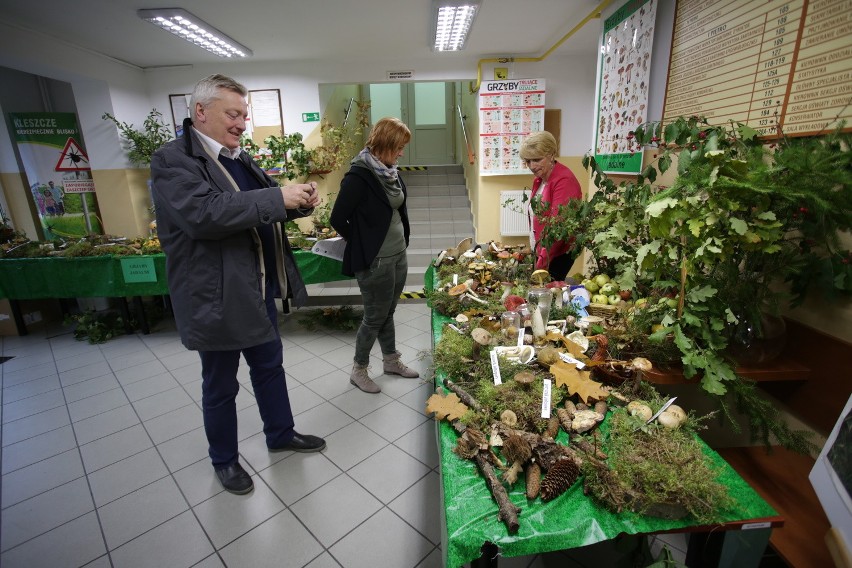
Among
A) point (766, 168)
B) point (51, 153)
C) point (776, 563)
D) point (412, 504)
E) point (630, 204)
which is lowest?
point (412, 504)

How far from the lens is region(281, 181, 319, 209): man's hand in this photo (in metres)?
1.61

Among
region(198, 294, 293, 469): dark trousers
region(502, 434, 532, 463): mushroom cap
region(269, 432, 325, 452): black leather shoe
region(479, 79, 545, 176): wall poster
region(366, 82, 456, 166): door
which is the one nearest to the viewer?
region(502, 434, 532, 463): mushroom cap

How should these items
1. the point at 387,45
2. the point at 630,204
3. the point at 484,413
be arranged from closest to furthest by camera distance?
the point at 484,413 → the point at 630,204 → the point at 387,45

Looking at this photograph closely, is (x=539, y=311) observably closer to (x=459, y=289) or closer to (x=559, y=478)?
(x=459, y=289)

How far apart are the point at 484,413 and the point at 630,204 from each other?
3.51 ft

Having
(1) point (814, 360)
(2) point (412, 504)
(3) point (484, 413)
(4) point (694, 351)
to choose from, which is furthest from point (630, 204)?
(2) point (412, 504)

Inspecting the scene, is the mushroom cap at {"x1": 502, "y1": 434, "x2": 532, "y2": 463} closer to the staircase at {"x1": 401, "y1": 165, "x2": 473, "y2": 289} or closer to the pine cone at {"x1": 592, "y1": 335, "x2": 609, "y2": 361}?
the pine cone at {"x1": 592, "y1": 335, "x2": 609, "y2": 361}

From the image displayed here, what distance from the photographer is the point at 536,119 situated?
4.87 metres

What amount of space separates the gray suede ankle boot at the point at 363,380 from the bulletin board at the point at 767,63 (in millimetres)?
2489

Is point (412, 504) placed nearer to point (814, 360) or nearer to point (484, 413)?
point (484, 413)

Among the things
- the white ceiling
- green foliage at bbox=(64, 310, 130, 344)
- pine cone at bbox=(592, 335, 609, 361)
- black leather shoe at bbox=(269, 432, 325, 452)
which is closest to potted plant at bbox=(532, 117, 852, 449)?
pine cone at bbox=(592, 335, 609, 361)

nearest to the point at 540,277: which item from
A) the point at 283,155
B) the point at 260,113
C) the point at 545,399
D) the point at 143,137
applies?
the point at 545,399

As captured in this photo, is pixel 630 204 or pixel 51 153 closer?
pixel 630 204

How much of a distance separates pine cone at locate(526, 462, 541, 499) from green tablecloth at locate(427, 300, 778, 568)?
0.08 ft
